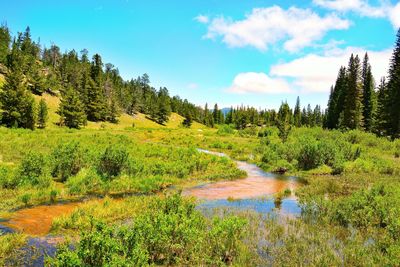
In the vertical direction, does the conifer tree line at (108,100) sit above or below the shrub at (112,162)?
above

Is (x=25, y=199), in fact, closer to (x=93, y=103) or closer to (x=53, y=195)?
(x=53, y=195)

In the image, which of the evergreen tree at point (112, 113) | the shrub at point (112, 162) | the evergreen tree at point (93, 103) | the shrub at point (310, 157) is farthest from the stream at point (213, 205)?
the evergreen tree at point (112, 113)

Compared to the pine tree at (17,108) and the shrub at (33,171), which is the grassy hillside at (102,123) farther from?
the shrub at (33,171)

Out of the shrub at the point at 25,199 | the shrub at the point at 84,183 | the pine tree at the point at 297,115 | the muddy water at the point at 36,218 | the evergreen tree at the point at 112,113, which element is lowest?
the muddy water at the point at 36,218

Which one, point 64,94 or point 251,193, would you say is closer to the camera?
point 251,193

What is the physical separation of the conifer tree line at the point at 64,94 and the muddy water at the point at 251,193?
148 ft

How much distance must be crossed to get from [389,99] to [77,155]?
54.0 meters

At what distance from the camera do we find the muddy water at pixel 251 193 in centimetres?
1728

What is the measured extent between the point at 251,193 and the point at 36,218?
12948 mm

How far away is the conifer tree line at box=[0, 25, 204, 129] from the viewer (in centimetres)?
5606

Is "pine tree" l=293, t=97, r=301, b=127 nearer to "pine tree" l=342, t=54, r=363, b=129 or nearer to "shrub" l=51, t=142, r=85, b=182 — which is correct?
"pine tree" l=342, t=54, r=363, b=129

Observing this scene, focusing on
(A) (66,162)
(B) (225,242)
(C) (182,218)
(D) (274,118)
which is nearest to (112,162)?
(A) (66,162)

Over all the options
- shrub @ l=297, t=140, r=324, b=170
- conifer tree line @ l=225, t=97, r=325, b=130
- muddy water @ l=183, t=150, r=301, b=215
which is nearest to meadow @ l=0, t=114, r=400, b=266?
muddy water @ l=183, t=150, r=301, b=215

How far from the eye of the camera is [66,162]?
833 inches
